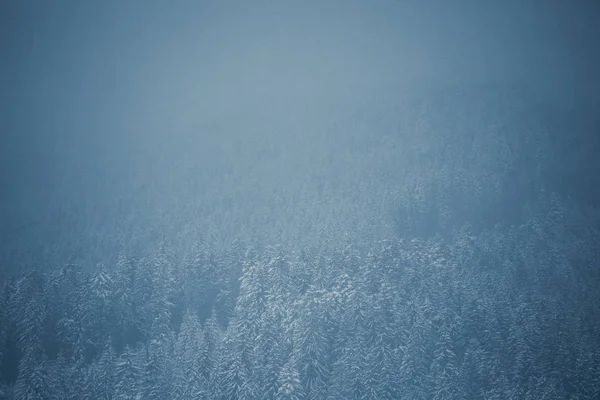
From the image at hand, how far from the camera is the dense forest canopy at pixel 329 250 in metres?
42.5

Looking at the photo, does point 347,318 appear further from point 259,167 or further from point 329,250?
point 259,167

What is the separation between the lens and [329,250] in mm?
68438

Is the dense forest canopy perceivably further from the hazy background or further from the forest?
the hazy background

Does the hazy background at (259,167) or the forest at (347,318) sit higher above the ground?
the hazy background at (259,167)

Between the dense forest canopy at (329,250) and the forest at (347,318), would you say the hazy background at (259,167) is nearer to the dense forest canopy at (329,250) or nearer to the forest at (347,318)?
the dense forest canopy at (329,250)

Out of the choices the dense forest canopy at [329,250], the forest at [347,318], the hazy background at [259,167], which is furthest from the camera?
the hazy background at [259,167]

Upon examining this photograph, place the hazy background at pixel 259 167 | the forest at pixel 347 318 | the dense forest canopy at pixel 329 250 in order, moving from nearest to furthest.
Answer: the forest at pixel 347 318 → the dense forest canopy at pixel 329 250 → the hazy background at pixel 259 167

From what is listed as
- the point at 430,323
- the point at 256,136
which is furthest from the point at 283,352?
the point at 256,136

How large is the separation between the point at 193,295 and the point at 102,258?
44823 mm

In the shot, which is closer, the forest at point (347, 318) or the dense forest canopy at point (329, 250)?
the forest at point (347, 318)

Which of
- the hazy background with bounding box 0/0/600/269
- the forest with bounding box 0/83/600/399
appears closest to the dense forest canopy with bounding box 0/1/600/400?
the forest with bounding box 0/83/600/399

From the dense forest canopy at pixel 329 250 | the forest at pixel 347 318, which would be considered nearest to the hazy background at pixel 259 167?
the dense forest canopy at pixel 329 250

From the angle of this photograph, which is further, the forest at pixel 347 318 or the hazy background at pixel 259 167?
the hazy background at pixel 259 167

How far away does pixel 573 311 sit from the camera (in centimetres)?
5222
